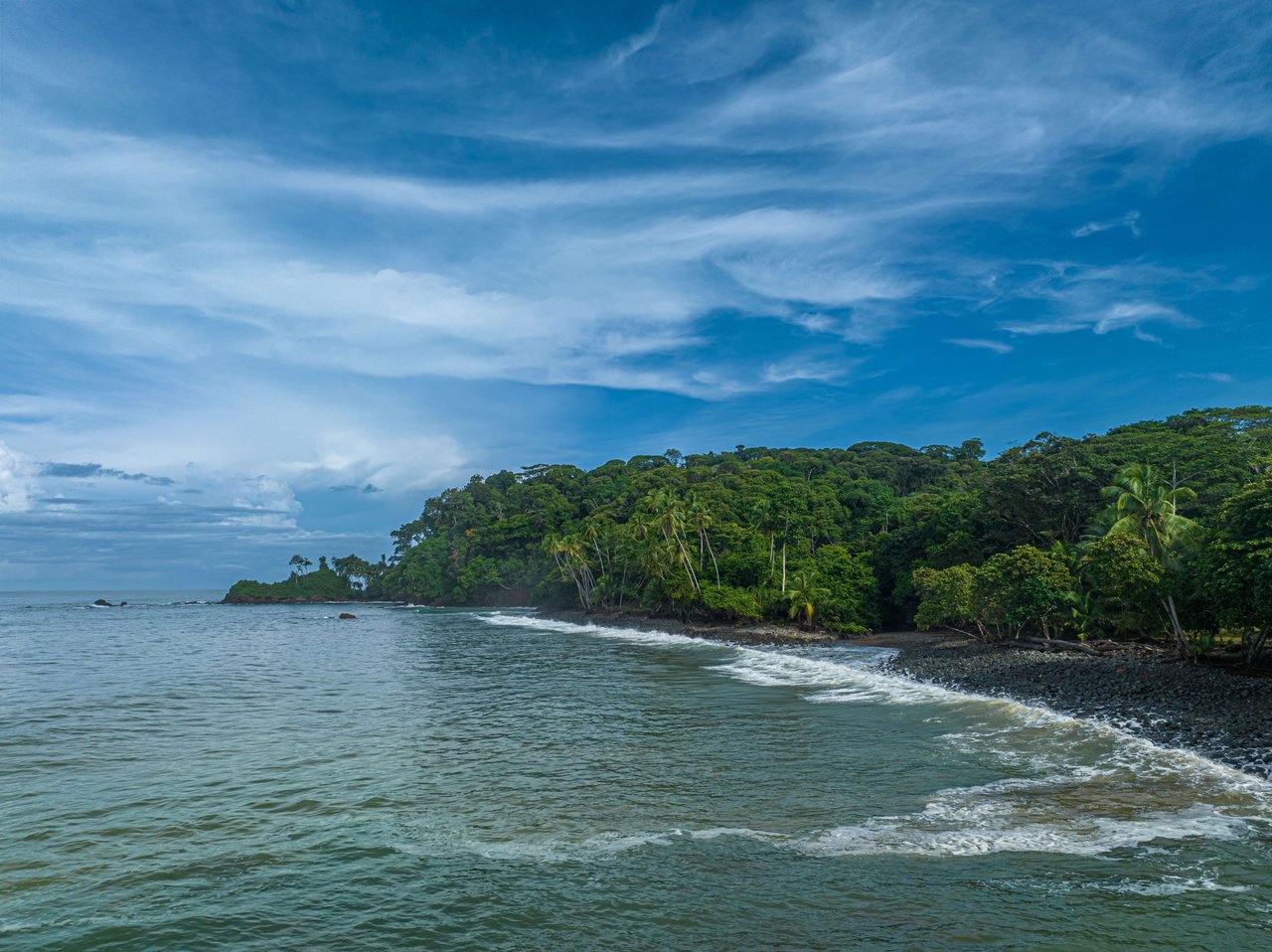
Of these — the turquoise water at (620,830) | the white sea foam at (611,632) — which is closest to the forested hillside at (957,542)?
the white sea foam at (611,632)

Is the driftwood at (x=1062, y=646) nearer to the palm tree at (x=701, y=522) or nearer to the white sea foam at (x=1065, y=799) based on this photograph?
the white sea foam at (x=1065, y=799)

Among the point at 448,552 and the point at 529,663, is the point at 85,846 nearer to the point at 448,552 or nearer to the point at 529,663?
the point at 529,663

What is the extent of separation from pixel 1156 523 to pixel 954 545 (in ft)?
68.5

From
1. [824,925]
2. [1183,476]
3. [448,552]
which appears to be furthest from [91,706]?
[448,552]

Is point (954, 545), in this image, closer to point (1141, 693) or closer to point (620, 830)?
point (1141, 693)

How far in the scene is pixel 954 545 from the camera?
54.9 metres

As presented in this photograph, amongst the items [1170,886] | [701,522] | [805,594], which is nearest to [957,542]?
[805,594]

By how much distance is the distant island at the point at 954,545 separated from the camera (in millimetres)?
28109

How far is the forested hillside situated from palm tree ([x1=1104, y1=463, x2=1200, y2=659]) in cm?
10

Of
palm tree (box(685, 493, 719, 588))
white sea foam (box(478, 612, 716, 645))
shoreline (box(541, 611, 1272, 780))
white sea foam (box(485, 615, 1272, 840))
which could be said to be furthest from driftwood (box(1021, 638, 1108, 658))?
palm tree (box(685, 493, 719, 588))

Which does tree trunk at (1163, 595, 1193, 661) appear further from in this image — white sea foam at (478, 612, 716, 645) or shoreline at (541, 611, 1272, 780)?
white sea foam at (478, 612, 716, 645)

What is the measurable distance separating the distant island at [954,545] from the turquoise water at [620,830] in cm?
910

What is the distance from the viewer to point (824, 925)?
9.23 meters

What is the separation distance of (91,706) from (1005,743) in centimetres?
2973
